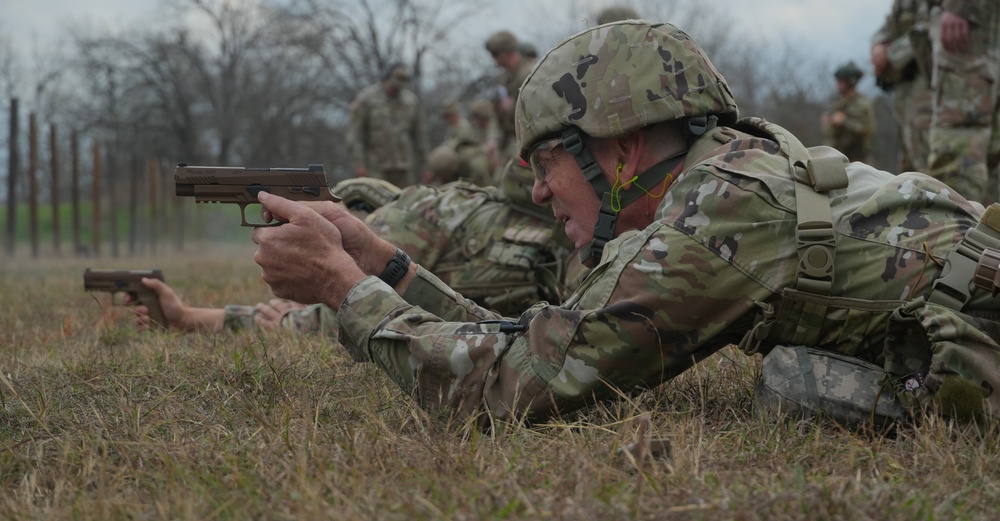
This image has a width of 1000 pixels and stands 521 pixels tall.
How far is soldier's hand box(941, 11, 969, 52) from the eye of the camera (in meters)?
5.48

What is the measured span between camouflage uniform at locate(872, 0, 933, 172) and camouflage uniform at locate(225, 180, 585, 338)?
3.28 m

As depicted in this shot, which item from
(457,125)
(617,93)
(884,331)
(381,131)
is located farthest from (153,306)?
(457,125)

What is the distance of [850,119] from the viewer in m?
13.7

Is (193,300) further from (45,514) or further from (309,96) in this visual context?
(309,96)

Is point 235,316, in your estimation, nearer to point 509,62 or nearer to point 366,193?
point 366,193

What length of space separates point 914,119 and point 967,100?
1355 millimetres

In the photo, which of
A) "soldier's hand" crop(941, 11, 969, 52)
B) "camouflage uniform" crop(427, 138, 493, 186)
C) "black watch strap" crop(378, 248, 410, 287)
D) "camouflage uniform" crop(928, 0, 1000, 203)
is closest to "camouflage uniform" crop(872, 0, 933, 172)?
"camouflage uniform" crop(928, 0, 1000, 203)

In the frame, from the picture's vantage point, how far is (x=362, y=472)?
2.05 metres

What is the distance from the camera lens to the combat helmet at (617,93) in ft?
8.57

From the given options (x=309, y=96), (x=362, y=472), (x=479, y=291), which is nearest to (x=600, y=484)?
(x=362, y=472)

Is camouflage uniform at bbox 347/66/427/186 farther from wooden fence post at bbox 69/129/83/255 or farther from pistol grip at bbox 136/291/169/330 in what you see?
pistol grip at bbox 136/291/169/330

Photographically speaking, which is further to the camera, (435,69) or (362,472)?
(435,69)

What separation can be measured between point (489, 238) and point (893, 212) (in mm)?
2612

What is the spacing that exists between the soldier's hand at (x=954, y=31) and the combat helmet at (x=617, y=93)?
3.38 meters
